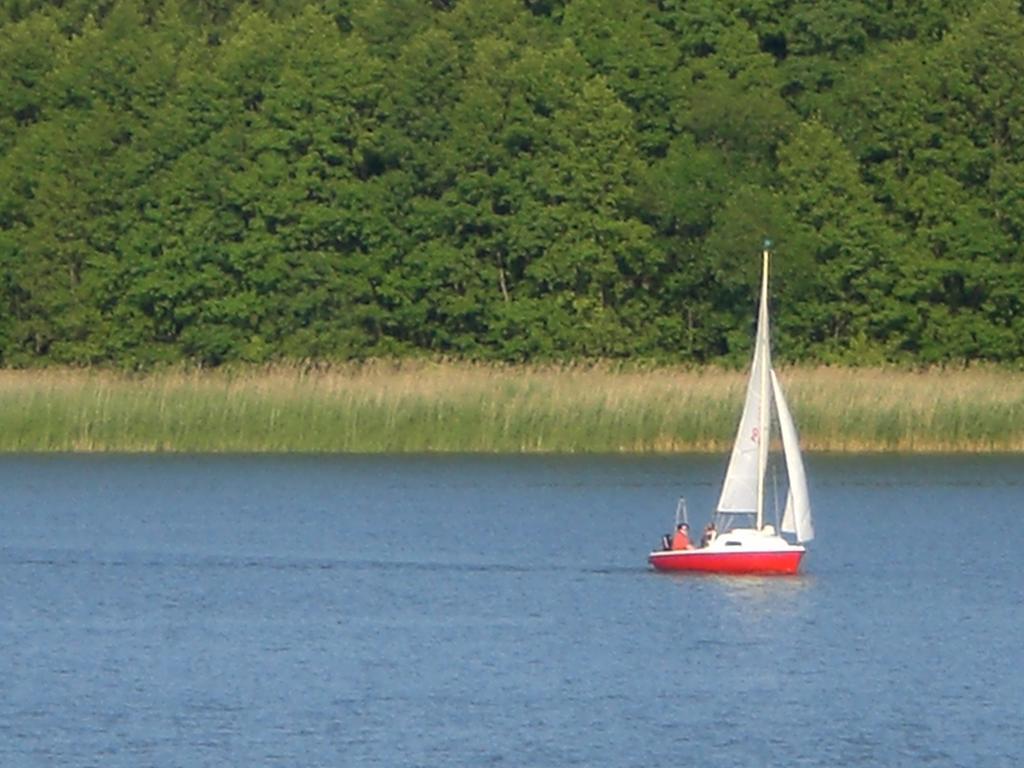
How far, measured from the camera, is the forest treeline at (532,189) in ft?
197

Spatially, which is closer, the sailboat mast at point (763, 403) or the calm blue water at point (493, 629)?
the calm blue water at point (493, 629)

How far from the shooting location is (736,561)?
31172 mm

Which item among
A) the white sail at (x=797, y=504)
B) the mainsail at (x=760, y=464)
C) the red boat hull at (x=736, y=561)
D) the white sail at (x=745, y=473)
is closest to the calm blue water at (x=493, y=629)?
the red boat hull at (x=736, y=561)

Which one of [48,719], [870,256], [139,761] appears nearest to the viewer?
[139,761]

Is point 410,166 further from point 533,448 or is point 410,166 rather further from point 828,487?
point 828,487

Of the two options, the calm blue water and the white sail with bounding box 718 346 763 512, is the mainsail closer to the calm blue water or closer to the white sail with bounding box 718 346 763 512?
the white sail with bounding box 718 346 763 512

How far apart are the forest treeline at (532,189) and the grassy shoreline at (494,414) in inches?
472

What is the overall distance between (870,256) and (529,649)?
3374 cm

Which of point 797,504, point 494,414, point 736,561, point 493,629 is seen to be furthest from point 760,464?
point 494,414

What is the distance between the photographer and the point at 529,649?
26953mm

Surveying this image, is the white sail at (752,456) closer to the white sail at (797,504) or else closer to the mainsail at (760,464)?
the mainsail at (760,464)

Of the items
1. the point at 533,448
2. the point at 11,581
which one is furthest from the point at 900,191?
the point at 11,581

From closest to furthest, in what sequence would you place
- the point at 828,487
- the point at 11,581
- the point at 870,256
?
the point at 11,581 < the point at 828,487 < the point at 870,256

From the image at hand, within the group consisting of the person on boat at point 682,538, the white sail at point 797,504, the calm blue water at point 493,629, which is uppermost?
the white sail at point 797,504
